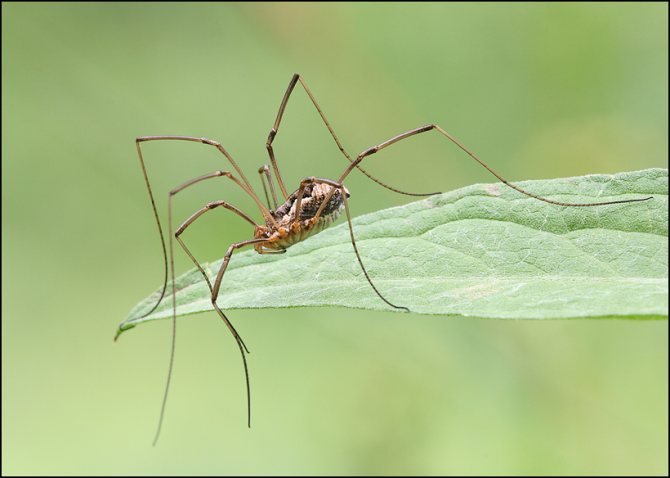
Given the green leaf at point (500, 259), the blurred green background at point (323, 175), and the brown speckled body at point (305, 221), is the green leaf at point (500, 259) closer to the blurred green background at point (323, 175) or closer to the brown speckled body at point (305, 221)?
the brown speckled body at point (305, 221)

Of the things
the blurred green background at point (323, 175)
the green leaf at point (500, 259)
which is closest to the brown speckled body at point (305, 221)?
the green leaf at point (500, 259)

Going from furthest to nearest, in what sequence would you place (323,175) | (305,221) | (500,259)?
(323,175) → (305,221) → (500,259)

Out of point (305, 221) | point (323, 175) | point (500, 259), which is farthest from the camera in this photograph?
point (323, 175)

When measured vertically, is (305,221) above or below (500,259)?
above

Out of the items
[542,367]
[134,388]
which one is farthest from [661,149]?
[134,388]

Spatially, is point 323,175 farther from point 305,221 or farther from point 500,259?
point 500,259

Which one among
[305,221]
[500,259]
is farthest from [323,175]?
[500,259]
